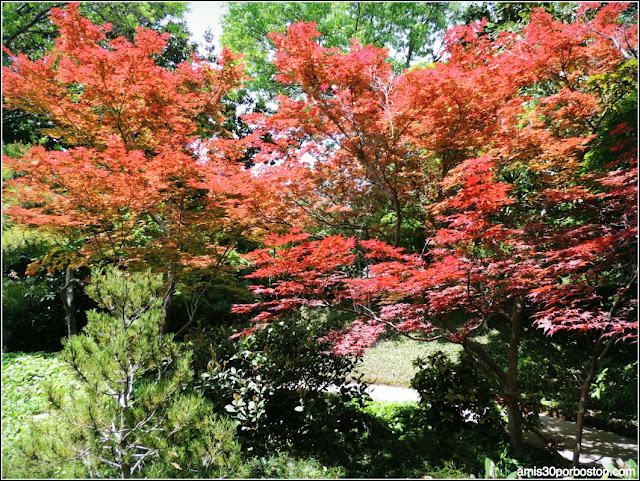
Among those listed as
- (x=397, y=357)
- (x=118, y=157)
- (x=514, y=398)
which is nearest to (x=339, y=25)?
(x=118, y=157)

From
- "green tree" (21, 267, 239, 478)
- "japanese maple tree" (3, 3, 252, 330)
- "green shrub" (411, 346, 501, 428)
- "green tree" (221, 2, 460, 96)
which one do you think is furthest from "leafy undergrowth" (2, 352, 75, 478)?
"green tree" (221, 2, 460, 96)

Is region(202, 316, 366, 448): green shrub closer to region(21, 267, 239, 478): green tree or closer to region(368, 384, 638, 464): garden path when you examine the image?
region(368, 384, 638, 464): garden path

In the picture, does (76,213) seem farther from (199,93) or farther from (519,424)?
(519,424)

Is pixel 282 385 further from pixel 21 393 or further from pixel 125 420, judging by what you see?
pixel 21 393

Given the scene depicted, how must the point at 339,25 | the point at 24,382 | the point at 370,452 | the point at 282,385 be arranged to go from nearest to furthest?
1. the point at 370,452
2. the point at 282,385
3. the point at 24,382
4. the point at 339,25

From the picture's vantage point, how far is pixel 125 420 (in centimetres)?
235

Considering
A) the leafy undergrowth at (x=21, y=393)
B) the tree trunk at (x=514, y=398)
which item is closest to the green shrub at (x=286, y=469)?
the leafy undergrowth at (x=21, y=393)

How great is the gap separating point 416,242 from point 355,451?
6341 millimetres

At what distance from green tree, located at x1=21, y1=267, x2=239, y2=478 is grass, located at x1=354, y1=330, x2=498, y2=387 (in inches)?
150

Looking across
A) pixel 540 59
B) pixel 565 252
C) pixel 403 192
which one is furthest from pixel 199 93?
pixel 565 252

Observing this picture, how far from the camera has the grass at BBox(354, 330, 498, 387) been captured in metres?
6.06

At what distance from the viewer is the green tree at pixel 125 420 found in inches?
86.3

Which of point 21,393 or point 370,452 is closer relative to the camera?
point 370,452

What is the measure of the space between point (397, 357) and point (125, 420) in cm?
555
